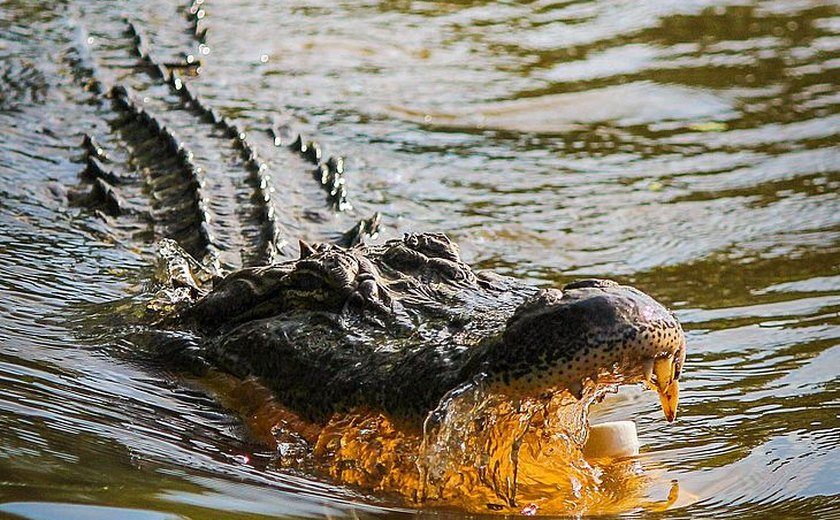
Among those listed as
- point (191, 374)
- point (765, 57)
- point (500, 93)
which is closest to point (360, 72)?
point (500, 93)

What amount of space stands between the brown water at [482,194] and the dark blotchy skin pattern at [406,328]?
24 cm

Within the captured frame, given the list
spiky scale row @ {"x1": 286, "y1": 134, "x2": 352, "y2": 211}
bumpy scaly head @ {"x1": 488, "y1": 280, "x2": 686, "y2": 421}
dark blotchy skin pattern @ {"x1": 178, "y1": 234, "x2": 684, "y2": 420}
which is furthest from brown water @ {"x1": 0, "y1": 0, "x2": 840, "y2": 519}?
bumpy scaly head @ {"x1": 488, "y1": 280, "x2": 686, "y2": 421}

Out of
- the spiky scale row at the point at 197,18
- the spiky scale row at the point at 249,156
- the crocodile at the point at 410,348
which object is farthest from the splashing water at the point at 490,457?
the spiky scale row at the point at 197,18

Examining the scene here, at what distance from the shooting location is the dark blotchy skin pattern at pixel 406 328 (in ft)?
9.67

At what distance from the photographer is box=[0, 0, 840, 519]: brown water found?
3449 millimetres

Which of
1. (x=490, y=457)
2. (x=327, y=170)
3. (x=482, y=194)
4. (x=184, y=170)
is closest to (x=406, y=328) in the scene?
(x=490, y=457)

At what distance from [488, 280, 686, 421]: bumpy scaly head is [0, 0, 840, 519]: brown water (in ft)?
1.65

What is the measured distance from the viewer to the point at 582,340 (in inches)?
115

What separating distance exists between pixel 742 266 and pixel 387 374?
296 cm

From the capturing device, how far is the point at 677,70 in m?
9.41

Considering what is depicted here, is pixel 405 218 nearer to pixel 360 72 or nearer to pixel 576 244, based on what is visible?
pixel 576 244

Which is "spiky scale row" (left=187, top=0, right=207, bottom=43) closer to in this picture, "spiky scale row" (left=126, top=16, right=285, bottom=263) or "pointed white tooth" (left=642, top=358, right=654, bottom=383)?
"spiky scale row" (left=126, top=16, right=285, bottom=263)

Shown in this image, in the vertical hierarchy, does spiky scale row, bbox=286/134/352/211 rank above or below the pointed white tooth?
below

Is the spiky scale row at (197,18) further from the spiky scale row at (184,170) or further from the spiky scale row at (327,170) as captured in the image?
the spiky scale row at (327,170)
